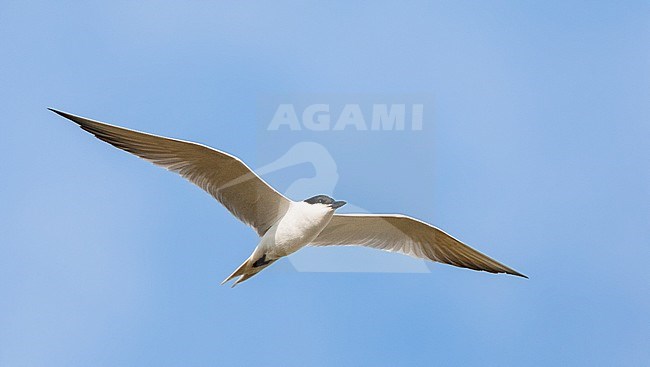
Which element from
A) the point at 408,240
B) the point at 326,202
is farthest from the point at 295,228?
the point at 408,240

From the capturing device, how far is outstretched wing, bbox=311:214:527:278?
12648 millimetres

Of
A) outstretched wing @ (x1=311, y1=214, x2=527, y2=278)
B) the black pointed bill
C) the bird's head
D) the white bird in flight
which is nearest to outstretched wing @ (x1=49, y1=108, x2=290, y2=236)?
the white bird in flight

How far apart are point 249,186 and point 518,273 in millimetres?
3170

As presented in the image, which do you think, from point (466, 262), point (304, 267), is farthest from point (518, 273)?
point (304, 267)

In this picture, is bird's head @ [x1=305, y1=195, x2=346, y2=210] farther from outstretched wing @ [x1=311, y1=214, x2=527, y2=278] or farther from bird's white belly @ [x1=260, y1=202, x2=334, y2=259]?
outstretched wing @ [x1=311, y1=214, x2=527, y2=278]

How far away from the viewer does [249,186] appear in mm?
12094

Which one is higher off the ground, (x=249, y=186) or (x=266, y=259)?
(x=249, y=186)

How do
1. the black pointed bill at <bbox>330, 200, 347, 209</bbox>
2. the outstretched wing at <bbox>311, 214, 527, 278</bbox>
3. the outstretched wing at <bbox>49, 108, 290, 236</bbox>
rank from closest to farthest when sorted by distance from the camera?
1. the outstretched wing at <bbox>49, 108, 290, 236</bbox>
2. the black pointed bill at <bbox>330, 200, 347, 209</bbox>
3. the outstretched wing at <bbox>311, 214, 527, 278</bbox>

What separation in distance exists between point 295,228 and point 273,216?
0.46 m

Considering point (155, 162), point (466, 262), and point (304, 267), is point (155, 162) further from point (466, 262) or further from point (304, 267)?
point (466, 262)

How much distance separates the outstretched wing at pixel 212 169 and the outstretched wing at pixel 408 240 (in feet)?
2.50

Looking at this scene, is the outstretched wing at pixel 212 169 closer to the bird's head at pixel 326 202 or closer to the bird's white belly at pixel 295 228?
the bird's white belly at pixel 295 228

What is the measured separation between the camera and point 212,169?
39.5 feet

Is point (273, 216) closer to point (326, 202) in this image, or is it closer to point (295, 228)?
point (295, 228)
